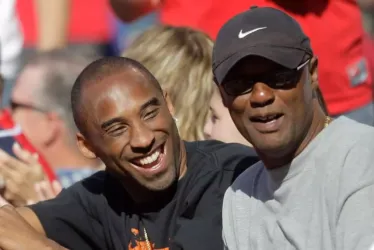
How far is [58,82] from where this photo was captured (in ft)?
17.4

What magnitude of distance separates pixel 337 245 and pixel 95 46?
133 inches

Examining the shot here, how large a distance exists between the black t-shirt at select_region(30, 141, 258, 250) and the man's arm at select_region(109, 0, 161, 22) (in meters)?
2.01

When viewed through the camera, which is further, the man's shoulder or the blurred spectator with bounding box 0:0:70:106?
the blurred spectator with bounding box 0:0:70:106

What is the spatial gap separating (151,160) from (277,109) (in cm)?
57

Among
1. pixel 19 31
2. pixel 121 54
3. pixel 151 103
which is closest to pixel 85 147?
pixel 151 103

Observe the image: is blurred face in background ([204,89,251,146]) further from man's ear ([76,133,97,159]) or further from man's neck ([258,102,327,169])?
man's neck ([258,102,327,169])

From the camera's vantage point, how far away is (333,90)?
493cm

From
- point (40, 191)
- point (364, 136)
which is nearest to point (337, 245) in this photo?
point (364, 136)

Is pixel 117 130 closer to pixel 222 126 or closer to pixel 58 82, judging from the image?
pixel 222 126

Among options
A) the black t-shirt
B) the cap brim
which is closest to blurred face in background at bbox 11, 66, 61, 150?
the black t-shirt

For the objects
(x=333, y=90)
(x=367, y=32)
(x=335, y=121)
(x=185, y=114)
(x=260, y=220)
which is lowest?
(x=367, y=32)

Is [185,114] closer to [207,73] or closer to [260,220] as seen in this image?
[207,73]

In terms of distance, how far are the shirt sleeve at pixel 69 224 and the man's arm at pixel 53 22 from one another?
2364 mm

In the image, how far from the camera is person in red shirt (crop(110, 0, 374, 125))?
4820 mm
